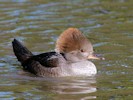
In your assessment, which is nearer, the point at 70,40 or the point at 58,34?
the point at 70,40

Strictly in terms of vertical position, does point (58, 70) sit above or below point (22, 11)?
below

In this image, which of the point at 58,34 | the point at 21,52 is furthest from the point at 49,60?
the point at 58,34

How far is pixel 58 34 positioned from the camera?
17359 millimetres

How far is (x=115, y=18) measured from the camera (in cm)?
1900

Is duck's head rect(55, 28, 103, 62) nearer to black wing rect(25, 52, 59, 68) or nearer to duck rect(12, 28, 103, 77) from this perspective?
duck rect(12, 28, 103, 77)

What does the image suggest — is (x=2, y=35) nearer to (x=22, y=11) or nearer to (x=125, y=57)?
(x=22, y=11)

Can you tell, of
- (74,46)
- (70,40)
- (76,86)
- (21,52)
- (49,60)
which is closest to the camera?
(76,86)

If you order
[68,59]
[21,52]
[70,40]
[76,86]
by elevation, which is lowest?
[76,86]

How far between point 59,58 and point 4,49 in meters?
2.62

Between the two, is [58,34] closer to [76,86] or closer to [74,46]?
[74,46]

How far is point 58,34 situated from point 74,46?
3433 mm

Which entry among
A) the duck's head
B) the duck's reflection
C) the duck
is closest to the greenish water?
the duck's reflection

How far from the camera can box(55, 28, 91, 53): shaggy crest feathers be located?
13.7m

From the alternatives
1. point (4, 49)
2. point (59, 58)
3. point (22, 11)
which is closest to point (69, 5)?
point (22, 11)
